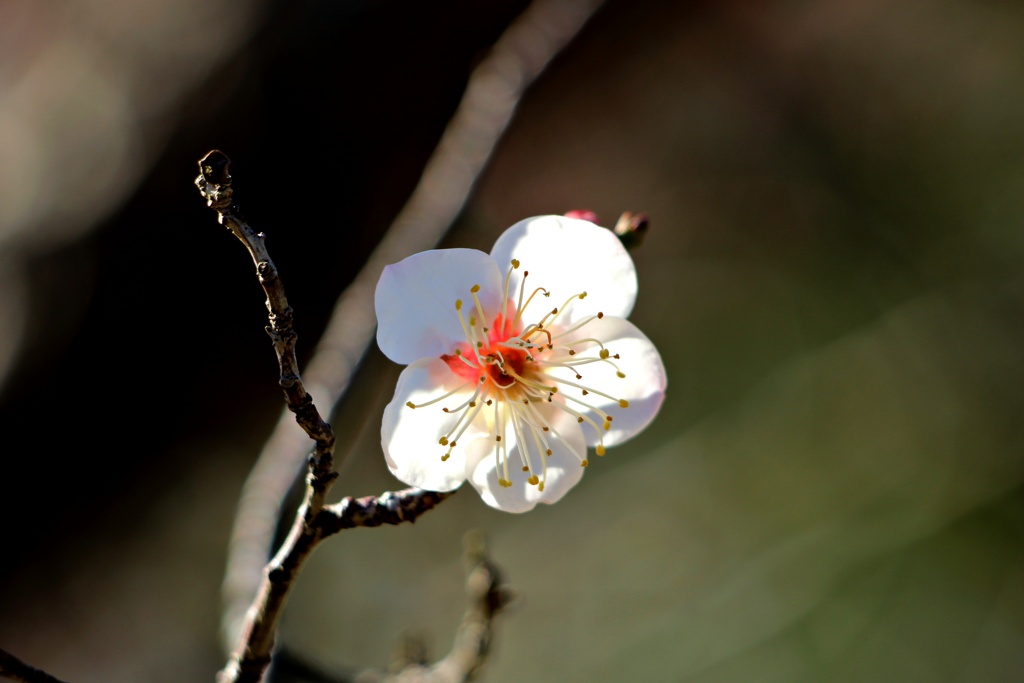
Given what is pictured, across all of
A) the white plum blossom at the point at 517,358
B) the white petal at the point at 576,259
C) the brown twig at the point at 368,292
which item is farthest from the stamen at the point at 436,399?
the brown twig at the point at 368,292

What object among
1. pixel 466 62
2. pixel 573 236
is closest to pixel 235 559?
pixel 573 236

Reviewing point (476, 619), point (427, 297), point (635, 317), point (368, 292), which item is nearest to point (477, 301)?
point (427, 297)

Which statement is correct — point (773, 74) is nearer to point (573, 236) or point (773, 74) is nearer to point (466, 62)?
point (466, 62)

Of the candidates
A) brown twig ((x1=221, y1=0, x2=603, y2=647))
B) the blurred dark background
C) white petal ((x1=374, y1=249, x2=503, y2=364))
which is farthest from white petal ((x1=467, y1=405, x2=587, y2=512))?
the blurred dark background

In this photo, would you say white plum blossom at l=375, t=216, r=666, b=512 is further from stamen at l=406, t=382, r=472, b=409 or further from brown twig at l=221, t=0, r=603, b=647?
brown twig at l=221, t=0, r=603, b=647

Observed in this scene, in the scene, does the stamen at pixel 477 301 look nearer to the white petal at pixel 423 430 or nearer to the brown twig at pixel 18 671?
the white petal at pixel 423 430

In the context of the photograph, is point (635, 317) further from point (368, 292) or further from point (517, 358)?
point (517, 358)
